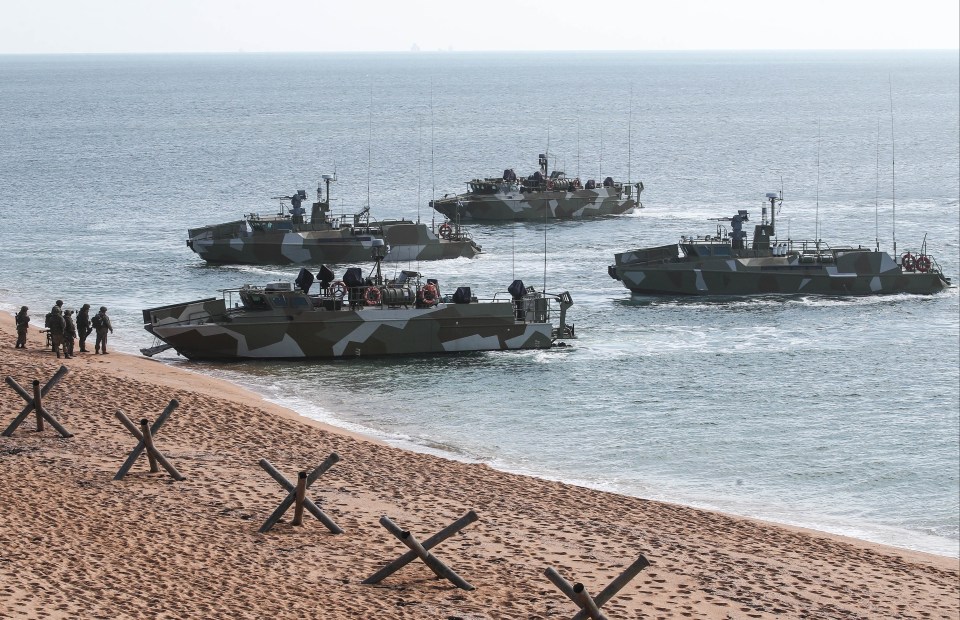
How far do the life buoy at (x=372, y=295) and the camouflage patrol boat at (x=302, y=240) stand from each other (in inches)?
721

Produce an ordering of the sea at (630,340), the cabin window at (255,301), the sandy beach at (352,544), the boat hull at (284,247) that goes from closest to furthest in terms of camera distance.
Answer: the sandy beach at (352,544), the sea at (630,340), the cabin window at (255,301), the boat hull at (284,247)

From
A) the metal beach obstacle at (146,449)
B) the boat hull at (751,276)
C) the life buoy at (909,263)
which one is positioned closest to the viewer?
the metal beach obstacle at (146,449)

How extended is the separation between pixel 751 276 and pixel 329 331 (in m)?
19.7

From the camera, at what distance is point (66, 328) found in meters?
39.7

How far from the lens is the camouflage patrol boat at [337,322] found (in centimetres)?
4306

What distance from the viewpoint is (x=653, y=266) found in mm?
57062

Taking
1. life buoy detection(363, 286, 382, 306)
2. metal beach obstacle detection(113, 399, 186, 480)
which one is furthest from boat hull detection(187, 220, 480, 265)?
metal beach obstacle detection(113, 399, 186, 480)

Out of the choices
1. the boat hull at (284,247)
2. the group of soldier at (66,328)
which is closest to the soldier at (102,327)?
the group of soldier at (66,328)

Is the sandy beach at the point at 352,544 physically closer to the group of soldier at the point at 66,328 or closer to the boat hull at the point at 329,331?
the group of soldier at the point at 66,328

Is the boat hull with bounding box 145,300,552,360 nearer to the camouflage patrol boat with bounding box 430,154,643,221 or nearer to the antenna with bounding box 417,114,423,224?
the camouflage patrol boat with bounding box 430,154,643,221

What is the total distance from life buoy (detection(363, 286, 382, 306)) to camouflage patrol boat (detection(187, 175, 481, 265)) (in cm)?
1832

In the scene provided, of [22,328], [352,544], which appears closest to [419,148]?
[22,328]

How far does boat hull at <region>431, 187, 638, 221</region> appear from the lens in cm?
7888

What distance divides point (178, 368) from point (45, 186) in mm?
58406
